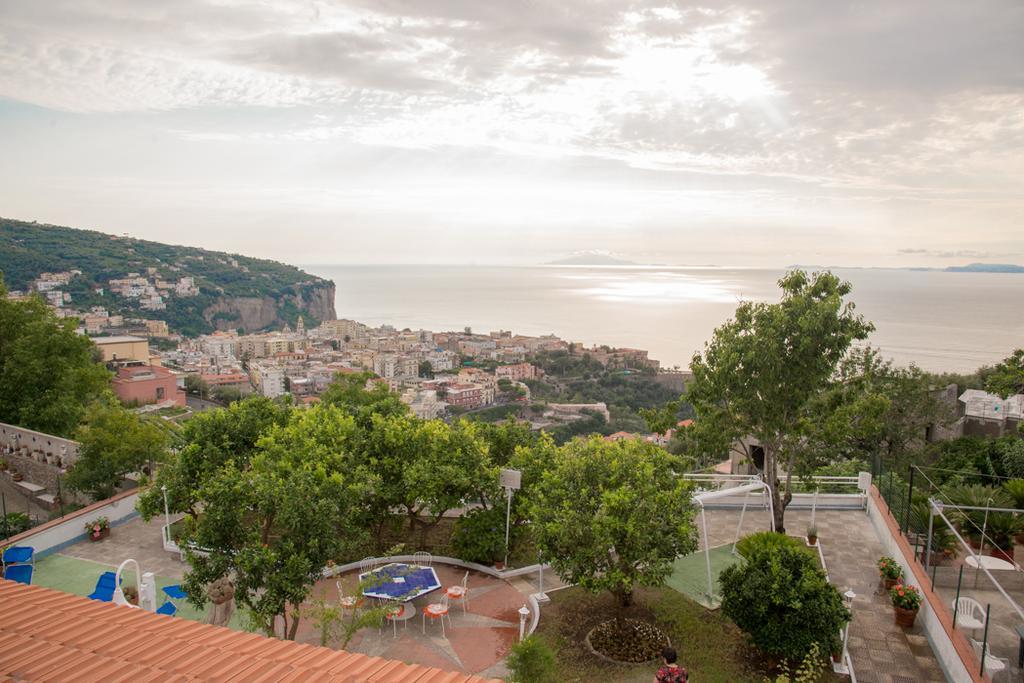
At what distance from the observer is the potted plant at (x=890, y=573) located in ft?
28.1

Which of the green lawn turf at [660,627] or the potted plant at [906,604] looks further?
the potted plant at [906,604]

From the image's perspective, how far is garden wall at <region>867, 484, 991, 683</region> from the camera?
20.2ft

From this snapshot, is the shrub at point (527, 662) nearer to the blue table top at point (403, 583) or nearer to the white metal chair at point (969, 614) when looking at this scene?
the blue table top at point (403, 583)

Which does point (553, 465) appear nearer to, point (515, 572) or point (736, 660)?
point (515, 572)

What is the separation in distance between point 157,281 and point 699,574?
100792 millimetres

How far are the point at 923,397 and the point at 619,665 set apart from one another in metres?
13.5

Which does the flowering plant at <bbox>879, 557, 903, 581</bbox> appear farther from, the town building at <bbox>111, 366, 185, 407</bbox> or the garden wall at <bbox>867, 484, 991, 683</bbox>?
the town building at <bbox>111, 366, 185, 407</bbox>

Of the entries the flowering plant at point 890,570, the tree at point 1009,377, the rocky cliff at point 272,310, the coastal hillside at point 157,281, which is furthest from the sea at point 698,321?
the coastal hillside at point 157,281

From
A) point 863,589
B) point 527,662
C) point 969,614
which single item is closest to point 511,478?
point 527,662

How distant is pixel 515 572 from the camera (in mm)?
9375

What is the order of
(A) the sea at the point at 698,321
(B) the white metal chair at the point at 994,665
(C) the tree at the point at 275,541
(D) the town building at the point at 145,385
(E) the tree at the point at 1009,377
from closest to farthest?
(B) the white metal chair at the point at 994,665 < (C) the tree at the point at 275,541 < (E) the tree at the point at 1009,377 < (D) the town building at the point at 145,385 < (A) the sea at the point at 698,321

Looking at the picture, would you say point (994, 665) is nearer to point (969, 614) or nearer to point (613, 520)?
point (969, 614)

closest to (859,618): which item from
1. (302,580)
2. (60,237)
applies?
(302,580)

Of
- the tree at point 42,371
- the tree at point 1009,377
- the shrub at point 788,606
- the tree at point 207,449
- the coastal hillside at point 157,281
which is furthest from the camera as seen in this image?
the coastal hillside at point 157,281
